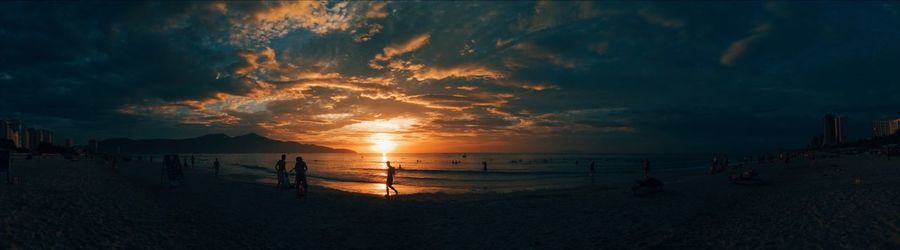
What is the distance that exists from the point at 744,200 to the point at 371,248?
1595cm

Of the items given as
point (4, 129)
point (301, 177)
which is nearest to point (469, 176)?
point (301, 177)

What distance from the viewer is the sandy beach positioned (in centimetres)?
971

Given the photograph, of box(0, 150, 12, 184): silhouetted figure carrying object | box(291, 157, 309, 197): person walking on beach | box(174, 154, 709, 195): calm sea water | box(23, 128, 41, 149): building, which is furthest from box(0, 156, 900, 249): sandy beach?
box(23, 128, 41, 149): building

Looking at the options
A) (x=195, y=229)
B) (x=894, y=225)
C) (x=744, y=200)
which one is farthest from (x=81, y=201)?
(x=744, y=200)

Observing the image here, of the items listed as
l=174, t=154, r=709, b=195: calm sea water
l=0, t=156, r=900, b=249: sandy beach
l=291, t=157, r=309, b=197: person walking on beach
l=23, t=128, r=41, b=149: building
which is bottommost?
l=174, t=154, r=709, b=195: calm sea water

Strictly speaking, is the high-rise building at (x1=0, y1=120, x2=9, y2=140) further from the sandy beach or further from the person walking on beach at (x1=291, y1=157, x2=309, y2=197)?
the person walking on beach at (x1=291, y1=157, x2=309, y2=197)

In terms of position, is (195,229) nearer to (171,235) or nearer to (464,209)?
(171,235)

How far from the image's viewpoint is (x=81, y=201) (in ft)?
46.3

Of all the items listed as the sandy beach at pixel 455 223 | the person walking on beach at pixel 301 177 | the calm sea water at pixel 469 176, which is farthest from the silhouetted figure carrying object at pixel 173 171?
the calm sea water at pixel 469 176

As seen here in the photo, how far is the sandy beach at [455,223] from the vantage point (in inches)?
382

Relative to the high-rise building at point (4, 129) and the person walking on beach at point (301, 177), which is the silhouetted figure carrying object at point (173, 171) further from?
the high-rise building at point (4, 129)

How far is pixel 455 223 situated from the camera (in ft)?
44.3

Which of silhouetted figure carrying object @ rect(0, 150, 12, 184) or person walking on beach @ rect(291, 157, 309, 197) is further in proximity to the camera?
silhouetted figure carrying object @ rect(0, 150, 12, 184)

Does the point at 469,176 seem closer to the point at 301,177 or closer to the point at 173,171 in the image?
the point at 173,171
